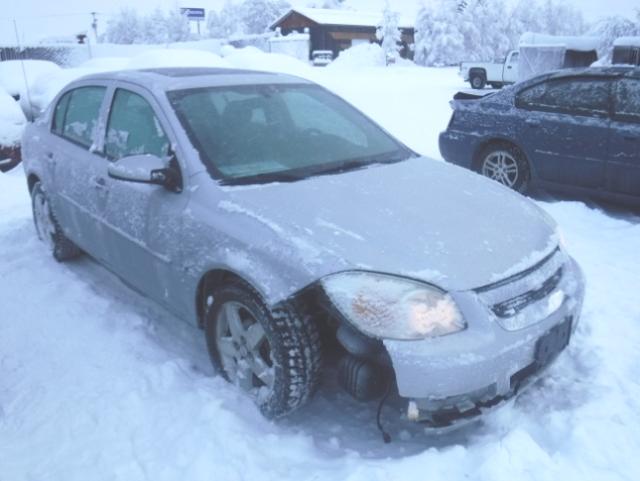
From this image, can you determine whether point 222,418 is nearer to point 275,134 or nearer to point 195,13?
point 275,134

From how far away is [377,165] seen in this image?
3334mm

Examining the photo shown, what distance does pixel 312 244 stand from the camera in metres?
2.39

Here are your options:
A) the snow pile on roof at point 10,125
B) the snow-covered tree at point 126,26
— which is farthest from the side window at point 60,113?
the snow-covered tree at point 126,26

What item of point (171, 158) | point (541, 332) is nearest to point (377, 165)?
point (171, 158)

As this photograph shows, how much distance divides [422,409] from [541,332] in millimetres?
623

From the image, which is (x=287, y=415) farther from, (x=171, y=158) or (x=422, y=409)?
(x=171, y=158)

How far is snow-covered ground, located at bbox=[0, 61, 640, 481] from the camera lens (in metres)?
2.34

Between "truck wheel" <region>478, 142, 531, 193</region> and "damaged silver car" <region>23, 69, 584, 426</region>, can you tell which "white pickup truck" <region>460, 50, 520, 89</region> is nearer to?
"truck wheel" <region>478, 142, 531, 193</region>

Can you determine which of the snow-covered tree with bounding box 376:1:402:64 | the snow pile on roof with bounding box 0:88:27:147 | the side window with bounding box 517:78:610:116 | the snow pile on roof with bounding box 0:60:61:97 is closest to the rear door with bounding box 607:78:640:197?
the side window with bounding box 517:78:610:116

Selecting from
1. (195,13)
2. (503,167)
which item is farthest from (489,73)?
(503,167)

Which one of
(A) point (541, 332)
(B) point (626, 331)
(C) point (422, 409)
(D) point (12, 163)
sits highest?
(A) point (541, 332)

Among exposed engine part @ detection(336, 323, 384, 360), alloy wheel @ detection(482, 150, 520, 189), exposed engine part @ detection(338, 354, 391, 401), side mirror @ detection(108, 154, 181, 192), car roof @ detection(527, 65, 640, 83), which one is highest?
car roof @ detection(527, 65, 640, 83)

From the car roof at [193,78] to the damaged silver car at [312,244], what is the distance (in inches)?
0.7

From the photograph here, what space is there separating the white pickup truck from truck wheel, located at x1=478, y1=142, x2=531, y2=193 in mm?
19874
